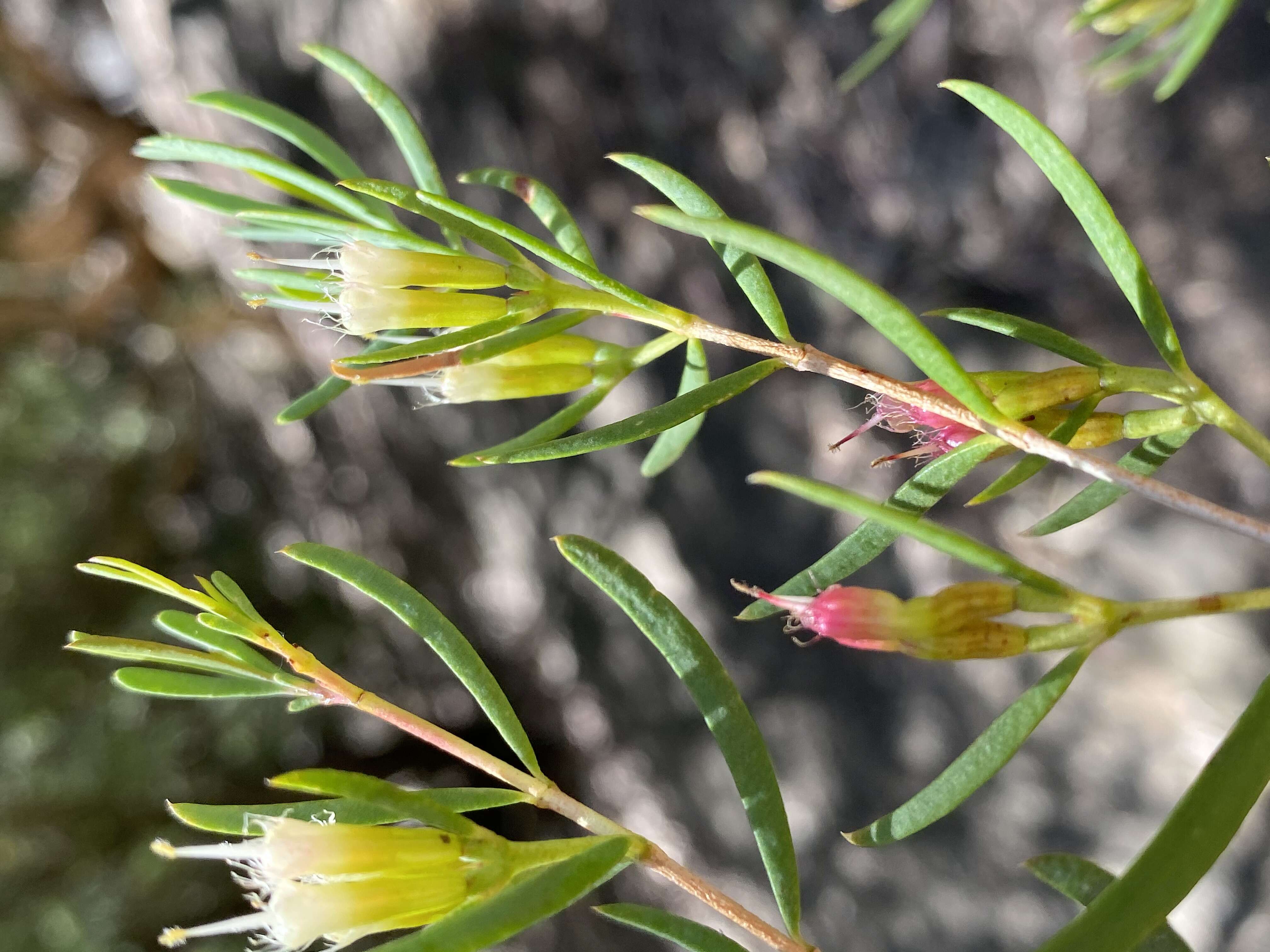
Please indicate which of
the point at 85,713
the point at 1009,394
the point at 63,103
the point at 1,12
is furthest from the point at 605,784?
the point at 1,12

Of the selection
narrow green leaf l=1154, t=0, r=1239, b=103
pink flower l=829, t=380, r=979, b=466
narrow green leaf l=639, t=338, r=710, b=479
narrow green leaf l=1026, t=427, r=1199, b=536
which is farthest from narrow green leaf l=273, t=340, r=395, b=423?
narrow green leaf l=1154, t=0, r=1239, b=103

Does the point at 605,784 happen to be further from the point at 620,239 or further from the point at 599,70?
the point at 599,70

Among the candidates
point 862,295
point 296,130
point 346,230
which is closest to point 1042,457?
point 862,295

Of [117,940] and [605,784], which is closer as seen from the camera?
[117,940]

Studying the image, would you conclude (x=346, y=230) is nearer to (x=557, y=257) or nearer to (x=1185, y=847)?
(x=557, y=257)

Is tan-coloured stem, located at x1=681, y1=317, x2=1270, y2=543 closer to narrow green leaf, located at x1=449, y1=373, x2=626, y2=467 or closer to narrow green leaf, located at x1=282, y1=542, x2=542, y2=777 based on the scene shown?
narrow green leaf, located at x1=449, y1=373, x2=626, y2=467

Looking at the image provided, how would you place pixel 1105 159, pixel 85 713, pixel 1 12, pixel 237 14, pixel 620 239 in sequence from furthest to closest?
pixel 1 12 → pixel 85 713 → pixel 237 14 → pixel 620 239 → pixel 1105 159
